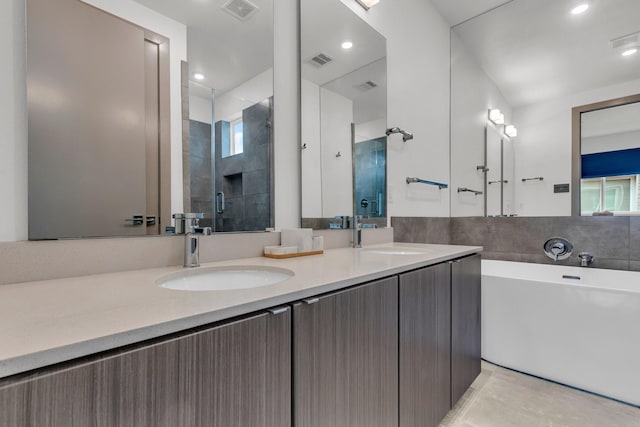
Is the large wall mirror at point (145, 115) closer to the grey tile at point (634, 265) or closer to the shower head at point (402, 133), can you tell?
the shower head at point (402, 133)

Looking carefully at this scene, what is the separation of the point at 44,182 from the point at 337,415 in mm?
1013

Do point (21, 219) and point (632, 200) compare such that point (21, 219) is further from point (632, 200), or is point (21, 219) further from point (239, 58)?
point (632, 200)

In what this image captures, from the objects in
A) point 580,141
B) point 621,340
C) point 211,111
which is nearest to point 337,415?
point 211,111

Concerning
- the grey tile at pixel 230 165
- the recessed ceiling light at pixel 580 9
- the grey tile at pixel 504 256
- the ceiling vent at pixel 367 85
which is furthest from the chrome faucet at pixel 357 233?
the recessed ceiling light at pixel 580 9

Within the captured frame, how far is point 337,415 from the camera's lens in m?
0.77

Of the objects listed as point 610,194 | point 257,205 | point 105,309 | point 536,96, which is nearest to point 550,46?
point 536,96

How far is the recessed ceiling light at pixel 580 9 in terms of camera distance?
216 cm

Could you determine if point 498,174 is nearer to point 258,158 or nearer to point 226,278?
point 258,158

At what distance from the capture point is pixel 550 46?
235 cm

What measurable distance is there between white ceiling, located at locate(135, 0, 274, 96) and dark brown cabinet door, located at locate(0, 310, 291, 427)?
1.00 meters

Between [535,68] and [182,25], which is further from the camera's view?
[535,68]

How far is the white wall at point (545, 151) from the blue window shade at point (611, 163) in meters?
0.11

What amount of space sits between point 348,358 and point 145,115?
0.99 meters

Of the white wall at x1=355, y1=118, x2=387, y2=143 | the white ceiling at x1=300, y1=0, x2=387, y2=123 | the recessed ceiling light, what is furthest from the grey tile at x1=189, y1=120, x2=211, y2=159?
the recessed ceiling light
